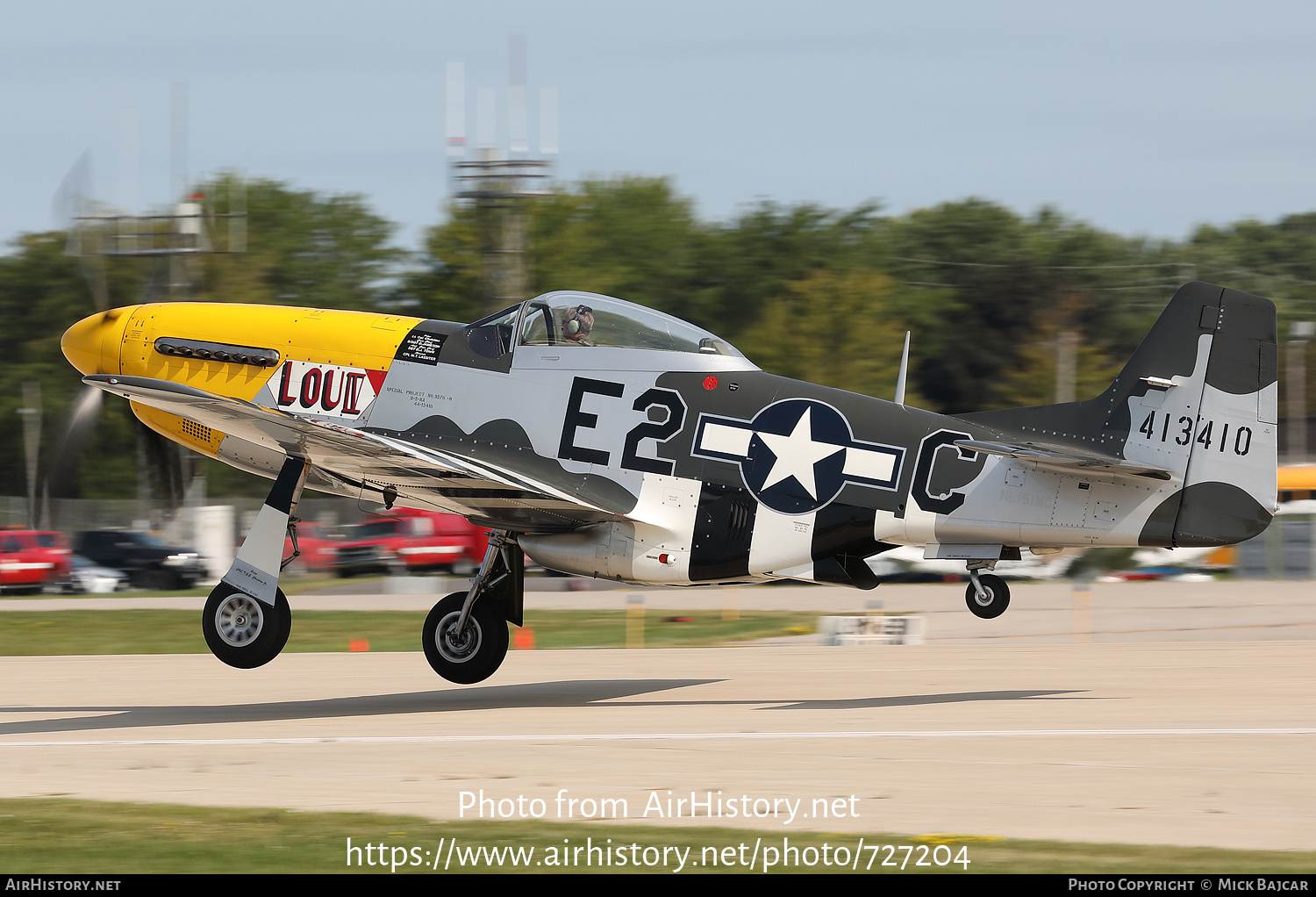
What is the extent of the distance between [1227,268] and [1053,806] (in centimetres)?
9895

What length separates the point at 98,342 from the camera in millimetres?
13852

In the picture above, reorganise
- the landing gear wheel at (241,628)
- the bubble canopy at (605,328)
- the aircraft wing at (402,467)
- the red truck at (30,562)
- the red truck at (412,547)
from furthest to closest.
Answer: the red truck at (412,547)
the red truck at (30,562)
the bubble canopy at (605,328)
the landing gear wheel at (241,628)
the aircraft wing at (402,467)

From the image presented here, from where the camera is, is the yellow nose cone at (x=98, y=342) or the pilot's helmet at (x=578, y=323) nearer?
the pilot's helmet at (x=578, y=323)

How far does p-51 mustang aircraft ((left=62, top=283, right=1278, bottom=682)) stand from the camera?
11.7 metres

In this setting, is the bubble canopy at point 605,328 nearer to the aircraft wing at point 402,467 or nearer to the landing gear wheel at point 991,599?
the aircraft wing at point 402,467

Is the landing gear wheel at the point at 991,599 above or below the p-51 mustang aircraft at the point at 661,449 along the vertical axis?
below

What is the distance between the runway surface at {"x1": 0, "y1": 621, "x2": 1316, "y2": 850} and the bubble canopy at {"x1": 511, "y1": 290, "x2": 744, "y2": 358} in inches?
130

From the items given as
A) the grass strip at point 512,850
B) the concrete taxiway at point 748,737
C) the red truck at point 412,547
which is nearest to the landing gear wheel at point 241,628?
the concrete taxiway at point 748,737

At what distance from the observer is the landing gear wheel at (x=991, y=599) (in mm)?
11727

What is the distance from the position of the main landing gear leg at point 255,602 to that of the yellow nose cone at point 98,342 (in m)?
2.83

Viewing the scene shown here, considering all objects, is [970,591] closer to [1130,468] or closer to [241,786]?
[1130,468]

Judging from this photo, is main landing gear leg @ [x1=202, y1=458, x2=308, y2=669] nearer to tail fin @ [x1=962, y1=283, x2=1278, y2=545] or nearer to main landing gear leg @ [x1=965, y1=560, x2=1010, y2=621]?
main landing gear leg @ [x1=965, y1=560, x2=1010, y2=621]

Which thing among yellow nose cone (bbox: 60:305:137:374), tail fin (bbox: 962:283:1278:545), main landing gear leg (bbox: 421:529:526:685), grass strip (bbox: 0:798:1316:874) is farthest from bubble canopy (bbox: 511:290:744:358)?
grass strip (bbox: 0:798:1316:874)

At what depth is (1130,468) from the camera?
11.5 metres
